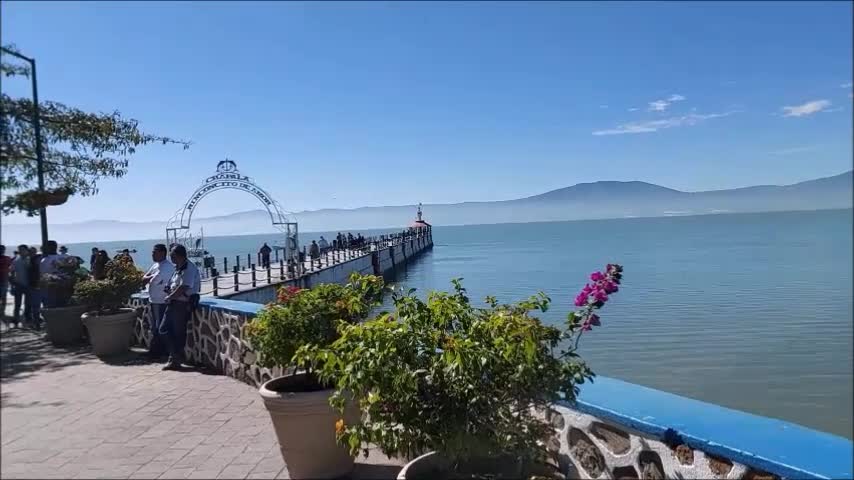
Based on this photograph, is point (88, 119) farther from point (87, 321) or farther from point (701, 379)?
point (701, 379)

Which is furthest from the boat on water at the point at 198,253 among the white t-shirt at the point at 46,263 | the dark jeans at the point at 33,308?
the dark jeans at the point at 33,308

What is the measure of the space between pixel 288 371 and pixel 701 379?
9.55 meters

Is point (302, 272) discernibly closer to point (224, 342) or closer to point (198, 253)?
point (198, 253)

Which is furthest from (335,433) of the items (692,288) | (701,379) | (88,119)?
(692,288)

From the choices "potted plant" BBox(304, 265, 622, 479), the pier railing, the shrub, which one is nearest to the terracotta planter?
"potted plant" BBox(304, 265, 622, 479)

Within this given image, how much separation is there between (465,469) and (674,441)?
126cm

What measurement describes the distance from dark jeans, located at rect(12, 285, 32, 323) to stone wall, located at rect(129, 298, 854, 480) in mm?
2675

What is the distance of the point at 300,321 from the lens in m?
4.29

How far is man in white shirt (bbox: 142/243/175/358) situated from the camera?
25.3 ft

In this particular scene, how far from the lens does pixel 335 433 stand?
13.4 feet

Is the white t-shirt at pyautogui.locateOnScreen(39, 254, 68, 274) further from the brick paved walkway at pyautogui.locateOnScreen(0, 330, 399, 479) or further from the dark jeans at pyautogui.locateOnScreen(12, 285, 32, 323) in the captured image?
the brick paved walkway at pyautogui.locateOnScreen(0, 330, 399, 479)

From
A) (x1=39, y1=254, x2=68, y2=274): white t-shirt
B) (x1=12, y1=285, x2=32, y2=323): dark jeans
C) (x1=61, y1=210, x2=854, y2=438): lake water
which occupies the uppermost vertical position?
(x1=39, y1=254, x2=68, y2=274): white t-shirt

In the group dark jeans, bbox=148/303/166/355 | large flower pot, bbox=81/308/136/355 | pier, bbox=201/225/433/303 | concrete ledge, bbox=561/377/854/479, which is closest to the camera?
concrete ledge, bbox=561/377/854/479

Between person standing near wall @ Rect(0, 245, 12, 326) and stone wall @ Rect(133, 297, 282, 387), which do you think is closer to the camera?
person standing near wall @ Rect(0, 245, 12, 326)
